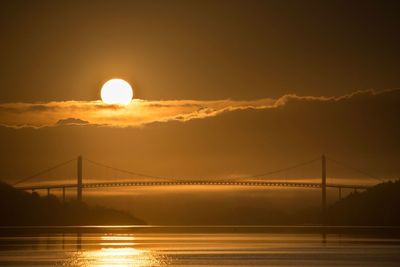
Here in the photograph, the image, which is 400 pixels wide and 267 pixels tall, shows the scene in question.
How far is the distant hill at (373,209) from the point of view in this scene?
116000 mm

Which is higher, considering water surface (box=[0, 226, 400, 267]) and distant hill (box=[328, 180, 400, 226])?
distant hill (box=[328, 180, 400, 226])

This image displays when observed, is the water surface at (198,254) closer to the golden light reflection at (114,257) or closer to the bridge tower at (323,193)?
the golden light reflection at (114,257)

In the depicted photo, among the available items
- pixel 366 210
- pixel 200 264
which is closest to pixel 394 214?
pixel 366 210

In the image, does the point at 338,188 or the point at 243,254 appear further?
the point at 338,188

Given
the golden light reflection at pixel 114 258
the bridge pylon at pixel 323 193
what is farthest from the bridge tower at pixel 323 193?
the golden light reflection at pixel 114 258

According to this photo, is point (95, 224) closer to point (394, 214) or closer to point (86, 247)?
point (394, 214)

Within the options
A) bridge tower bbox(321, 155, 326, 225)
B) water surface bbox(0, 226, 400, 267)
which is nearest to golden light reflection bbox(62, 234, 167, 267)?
water surface bbox(0, 226, 400, 267)

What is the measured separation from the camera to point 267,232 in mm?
115375

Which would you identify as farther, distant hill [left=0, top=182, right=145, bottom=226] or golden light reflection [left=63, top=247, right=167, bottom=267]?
distant hill [left=0, top=182, right=145, bottom=226]

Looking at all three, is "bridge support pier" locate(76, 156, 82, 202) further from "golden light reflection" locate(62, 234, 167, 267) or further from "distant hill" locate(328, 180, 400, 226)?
"golden light reflection" locate(62, 234, 167, 267)

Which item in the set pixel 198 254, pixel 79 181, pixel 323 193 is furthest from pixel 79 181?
pixel 198 254

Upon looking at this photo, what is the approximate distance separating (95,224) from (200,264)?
6673 centimetres

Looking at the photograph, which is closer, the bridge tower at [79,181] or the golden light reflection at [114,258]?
the golden light reflection at [114,258]

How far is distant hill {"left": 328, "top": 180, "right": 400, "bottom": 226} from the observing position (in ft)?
381
